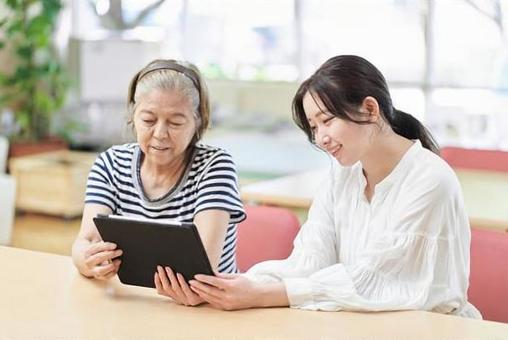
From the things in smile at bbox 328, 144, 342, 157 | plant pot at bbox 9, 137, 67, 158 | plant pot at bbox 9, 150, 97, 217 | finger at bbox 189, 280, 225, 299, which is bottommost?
plant pot at bbox 9, 150, 97, 217

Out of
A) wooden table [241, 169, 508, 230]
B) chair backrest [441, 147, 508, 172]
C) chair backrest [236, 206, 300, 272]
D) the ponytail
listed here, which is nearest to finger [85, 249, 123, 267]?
chair backrest [236, 206, 300, 272]

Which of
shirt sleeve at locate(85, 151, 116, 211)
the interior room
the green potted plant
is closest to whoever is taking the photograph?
shirt sleeve at locate(85, 151, 116, 211)

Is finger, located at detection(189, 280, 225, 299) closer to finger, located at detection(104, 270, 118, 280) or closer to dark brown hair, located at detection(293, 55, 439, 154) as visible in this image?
finger, located at detection(104, 270, 118, 280)

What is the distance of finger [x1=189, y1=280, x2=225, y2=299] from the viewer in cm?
179

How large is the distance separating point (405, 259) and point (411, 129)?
35 centimetres

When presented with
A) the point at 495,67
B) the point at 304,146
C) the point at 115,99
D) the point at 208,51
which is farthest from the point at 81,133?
the point at 495,67

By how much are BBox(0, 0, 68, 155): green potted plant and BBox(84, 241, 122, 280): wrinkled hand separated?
4.62m

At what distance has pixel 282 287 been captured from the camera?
182 cm

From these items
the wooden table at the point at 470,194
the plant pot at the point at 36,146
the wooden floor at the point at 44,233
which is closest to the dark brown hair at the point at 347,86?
the wooden table at the point at 470,194

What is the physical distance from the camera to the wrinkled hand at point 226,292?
5.86 feet

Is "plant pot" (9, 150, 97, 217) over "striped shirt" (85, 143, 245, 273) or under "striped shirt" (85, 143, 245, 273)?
under

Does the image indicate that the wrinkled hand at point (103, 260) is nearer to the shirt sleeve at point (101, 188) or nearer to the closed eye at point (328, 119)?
the shirt sleeve at point (101, 188)

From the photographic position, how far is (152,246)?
71.0 inches

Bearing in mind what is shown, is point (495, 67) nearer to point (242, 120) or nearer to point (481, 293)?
point (242, 120)
